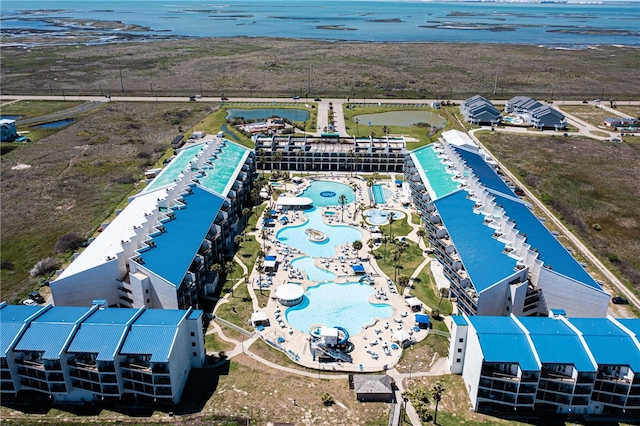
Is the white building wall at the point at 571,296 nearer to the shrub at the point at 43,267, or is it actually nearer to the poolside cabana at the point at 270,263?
the poolside cabana at the point at 270,263

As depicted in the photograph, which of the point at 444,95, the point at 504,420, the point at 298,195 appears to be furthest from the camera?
the point at 444,95

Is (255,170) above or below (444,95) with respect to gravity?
below

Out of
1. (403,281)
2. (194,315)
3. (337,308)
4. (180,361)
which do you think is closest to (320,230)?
(403,281)

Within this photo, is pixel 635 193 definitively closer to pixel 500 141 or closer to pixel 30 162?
pixel 500 141

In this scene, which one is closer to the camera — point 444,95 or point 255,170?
point 255,170

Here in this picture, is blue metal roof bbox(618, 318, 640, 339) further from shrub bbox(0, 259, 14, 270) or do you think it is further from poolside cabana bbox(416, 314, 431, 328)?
shrub bbox(0, 259, 14, 270)

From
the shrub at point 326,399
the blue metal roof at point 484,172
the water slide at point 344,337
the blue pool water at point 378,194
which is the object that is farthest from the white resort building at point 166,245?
the blue metal roof at point 484,172

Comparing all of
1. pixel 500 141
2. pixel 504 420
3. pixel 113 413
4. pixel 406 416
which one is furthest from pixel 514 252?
pixel 500 141
